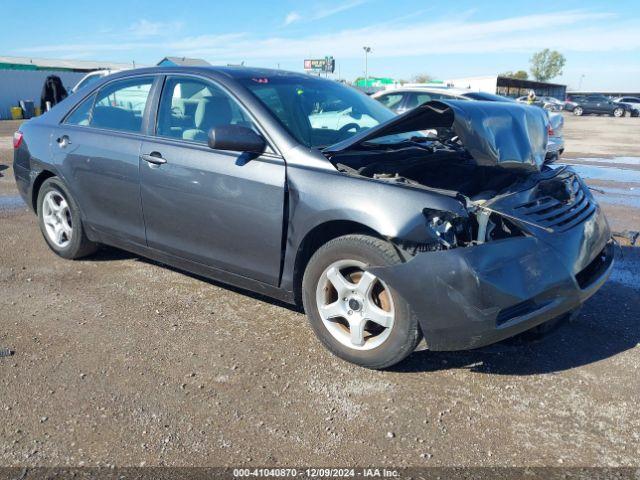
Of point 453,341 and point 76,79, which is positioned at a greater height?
point 453,341

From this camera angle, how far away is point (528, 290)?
281cm

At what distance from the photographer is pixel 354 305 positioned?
3146mm

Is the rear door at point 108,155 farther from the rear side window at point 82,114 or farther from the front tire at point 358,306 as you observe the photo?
the front tire at point 358,306

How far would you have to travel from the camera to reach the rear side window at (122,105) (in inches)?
166

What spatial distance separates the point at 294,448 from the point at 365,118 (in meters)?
2.69

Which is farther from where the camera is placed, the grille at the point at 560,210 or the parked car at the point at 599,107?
the parked car at the point at 599,107

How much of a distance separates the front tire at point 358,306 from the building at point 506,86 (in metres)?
43.2

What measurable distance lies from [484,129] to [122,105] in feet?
9.50

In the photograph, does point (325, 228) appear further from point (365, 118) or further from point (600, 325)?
point (600, 325)

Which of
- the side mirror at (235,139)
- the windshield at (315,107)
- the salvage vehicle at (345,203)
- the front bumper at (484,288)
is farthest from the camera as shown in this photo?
the windshield at (315,107)

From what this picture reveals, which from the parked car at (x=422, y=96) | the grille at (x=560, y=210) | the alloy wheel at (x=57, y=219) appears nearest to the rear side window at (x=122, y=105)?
the alloy wheel at (x=57, y=219)

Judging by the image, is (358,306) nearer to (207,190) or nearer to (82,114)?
(207,190)

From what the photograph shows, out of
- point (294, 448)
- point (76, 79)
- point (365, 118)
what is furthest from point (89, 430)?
point (76, 79)

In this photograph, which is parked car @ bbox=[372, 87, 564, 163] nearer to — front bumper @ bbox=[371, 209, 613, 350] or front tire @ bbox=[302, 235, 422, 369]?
front tire @ bbox=[302, 235, 422, 369]
